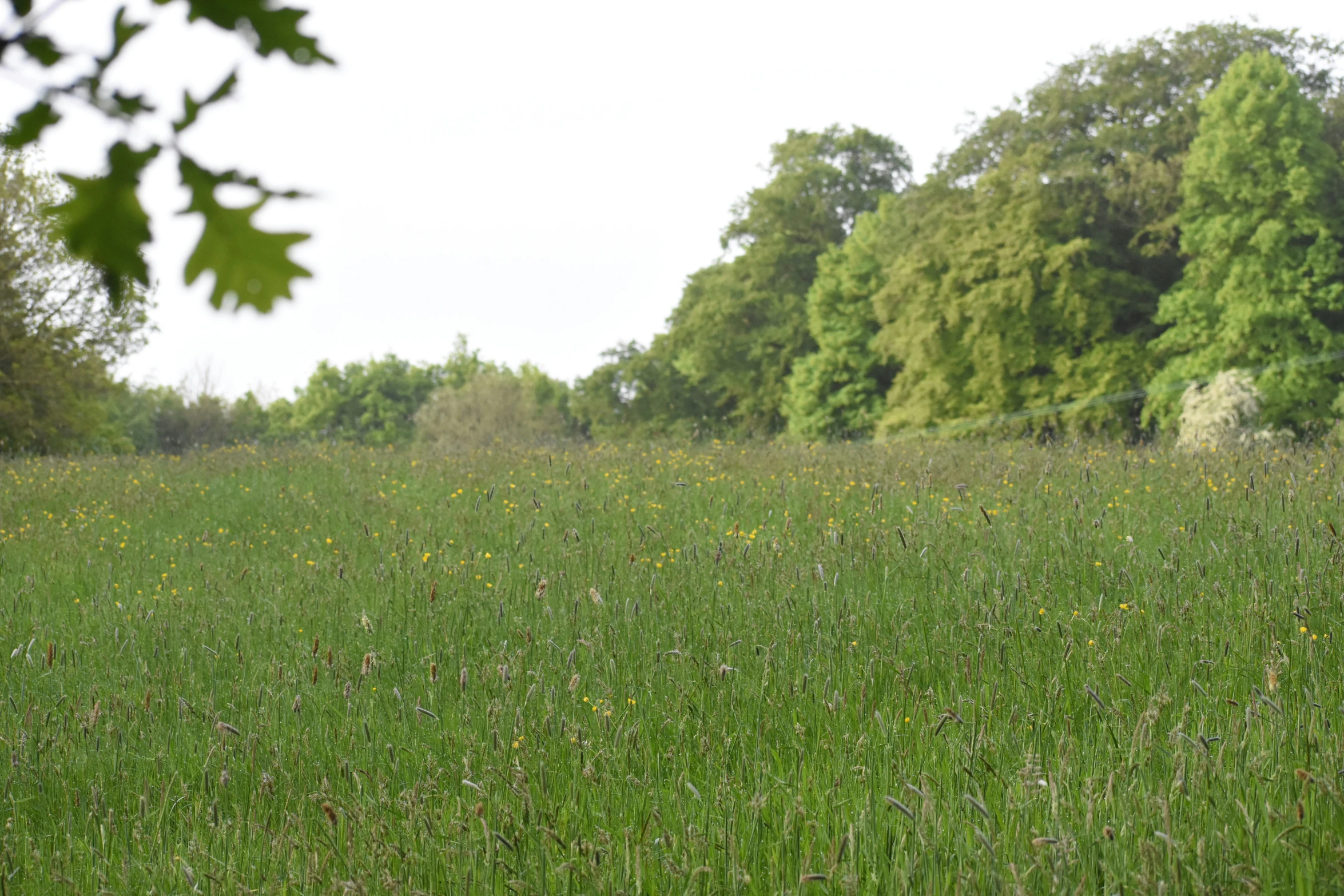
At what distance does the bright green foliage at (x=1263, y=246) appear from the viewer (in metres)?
22.0

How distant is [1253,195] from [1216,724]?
2398cm

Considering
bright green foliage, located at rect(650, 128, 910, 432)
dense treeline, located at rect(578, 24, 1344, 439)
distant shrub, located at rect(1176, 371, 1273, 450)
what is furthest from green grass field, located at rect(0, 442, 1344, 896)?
bright green foliage, located at rect(650, 128, 910, 432)

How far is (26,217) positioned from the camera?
60.7 ft

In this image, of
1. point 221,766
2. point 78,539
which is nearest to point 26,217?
point 78,539

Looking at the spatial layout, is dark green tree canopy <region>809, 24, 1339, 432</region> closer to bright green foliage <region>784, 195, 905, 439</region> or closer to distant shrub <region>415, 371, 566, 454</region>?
bright green foliage <region>784, 195, 905, 439</region>

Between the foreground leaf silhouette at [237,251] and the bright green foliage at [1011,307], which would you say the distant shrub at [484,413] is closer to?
the bright green foliage at [1011,307]

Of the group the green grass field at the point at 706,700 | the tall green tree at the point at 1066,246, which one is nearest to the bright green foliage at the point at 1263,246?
the tall green tree at the point at 1066,246

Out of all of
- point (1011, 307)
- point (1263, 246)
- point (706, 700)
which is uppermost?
point (1263, 246)

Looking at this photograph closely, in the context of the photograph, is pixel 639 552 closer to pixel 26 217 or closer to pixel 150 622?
pixel 150 622

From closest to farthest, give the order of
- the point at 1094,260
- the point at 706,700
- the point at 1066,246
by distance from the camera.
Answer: the point at 706,700 → the point at 1066,246 → the point at 1094,260

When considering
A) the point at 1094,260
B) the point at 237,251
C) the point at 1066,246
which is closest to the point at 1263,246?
the point at 1066,246

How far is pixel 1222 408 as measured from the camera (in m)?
19.5

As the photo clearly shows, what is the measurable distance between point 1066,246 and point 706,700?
2366 centimetres

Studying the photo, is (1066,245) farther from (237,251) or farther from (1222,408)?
(237,251)
